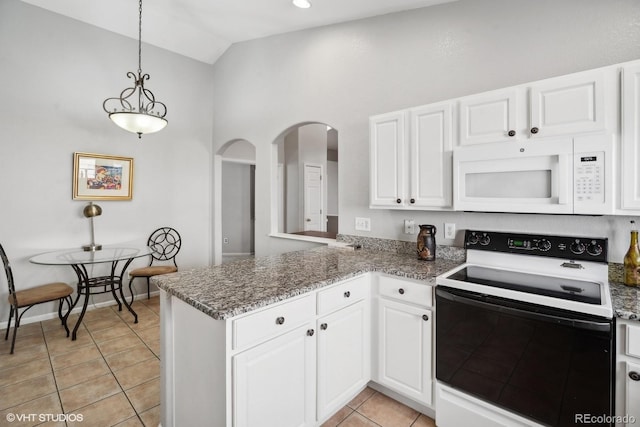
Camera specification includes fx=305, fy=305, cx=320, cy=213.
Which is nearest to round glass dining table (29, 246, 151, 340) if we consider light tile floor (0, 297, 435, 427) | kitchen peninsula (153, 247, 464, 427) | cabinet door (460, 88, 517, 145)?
light tile floor (0, 297, 435, 427)

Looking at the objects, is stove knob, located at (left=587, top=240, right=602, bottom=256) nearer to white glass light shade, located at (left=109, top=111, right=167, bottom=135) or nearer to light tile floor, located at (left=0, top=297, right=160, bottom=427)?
light tile floor, located at (left=0, top=297, right=160, bottom=427)

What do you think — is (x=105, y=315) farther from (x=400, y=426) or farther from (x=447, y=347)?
(x=447, y=347)

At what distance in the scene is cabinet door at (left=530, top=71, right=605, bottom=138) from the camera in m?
1.54

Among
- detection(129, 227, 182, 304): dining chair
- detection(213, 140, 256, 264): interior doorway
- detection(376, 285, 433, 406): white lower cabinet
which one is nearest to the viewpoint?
detection(376, 285, 433, 406): white lower cabinet

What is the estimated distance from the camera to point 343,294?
1.85m

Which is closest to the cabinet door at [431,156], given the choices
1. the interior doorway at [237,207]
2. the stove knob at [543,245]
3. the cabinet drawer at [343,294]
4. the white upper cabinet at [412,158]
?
the white upper cabinet at [412,158]

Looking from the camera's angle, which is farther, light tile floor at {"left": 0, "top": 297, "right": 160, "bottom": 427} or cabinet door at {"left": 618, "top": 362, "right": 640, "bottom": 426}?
light tile floor at {"left": 0, "top": 297, "right": 160, "bottom": 427}

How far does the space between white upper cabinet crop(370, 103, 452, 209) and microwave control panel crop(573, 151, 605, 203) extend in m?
0.66

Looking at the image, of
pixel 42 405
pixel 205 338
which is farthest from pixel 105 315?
pixel 205 338

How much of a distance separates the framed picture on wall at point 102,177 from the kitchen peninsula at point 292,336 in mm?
2705

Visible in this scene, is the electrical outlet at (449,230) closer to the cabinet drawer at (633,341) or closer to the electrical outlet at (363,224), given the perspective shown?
the electrical outlet at (363,224)

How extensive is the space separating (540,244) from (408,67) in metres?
1.70

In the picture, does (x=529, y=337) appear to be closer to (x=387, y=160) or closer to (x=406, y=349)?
(x=406, y=349)

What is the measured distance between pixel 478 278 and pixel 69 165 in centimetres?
428
